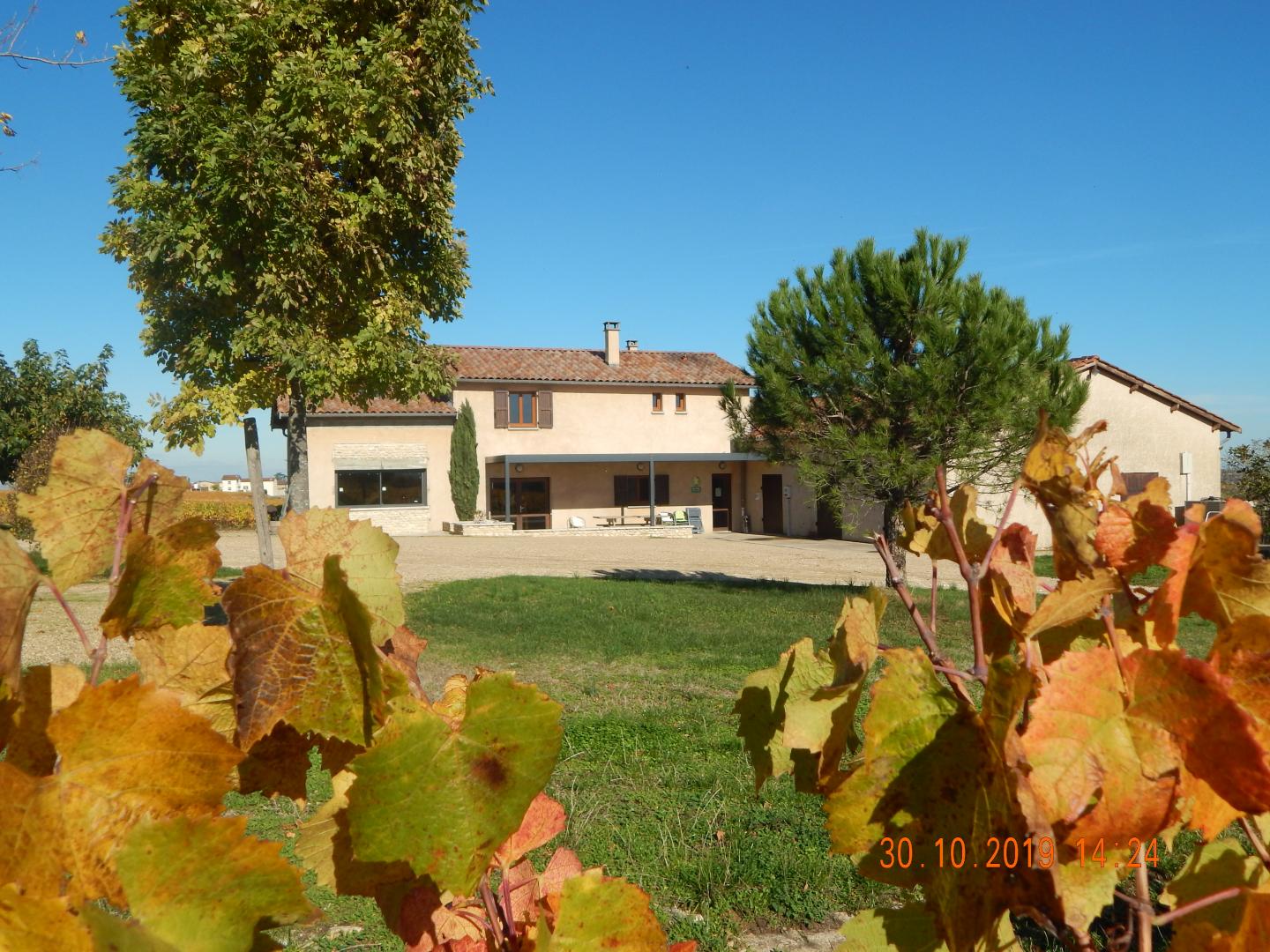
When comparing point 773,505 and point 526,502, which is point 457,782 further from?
point 773,505

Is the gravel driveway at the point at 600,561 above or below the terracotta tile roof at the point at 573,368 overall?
below

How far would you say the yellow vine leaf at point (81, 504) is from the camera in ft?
1.66

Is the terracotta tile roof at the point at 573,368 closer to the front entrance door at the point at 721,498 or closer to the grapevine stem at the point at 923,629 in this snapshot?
the front entrance door at the point at 721,498

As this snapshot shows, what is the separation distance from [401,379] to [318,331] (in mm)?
1227

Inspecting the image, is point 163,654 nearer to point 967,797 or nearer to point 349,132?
point 967,797

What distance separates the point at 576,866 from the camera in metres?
0.78

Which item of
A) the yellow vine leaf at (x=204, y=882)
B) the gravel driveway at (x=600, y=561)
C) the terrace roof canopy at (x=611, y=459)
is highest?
the terrace roof canopy at (x=611, y=459)

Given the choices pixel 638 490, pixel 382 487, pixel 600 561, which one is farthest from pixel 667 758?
pixel 638 490

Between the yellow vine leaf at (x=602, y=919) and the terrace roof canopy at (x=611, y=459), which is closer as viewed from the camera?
the yellow vine leaf at (x=602, y=919)

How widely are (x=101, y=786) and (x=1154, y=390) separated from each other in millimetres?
23410

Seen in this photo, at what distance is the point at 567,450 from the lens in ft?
89.4

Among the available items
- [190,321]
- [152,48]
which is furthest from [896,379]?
[152,48]

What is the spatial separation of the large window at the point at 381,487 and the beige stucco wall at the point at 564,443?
265 mm

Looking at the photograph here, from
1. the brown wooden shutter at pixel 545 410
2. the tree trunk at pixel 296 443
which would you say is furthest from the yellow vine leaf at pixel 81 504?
the brown wooden shutter at pixel 545 410
